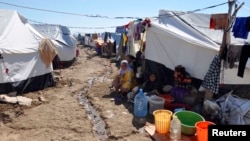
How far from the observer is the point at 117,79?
8.22m

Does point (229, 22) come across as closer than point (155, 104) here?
Yes

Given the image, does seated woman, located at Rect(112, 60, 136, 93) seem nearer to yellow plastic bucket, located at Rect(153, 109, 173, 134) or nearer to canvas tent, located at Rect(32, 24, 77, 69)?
yellow plastic bucket, located at Rect(153, 109, 173, 134)

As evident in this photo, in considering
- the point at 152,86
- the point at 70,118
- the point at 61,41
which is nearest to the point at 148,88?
the point at 152,86

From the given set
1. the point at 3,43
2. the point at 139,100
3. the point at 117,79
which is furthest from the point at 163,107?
the point at 3,43

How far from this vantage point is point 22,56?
8281mm

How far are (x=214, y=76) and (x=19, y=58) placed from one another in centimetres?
610

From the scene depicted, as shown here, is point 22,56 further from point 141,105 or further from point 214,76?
point 214,76

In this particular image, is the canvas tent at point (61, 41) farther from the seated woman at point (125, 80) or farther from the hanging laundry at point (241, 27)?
the hanging laundry at point (241, 27)

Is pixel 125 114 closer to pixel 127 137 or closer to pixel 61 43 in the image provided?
pixel 127 137

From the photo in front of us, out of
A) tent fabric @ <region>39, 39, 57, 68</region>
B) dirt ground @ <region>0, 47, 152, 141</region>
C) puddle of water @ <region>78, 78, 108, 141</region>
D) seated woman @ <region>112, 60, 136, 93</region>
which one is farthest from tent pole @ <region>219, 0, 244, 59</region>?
tent fabric @ <region>39, 39, 57, 68</region>

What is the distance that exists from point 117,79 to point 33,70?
303cm

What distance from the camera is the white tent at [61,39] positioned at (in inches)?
554

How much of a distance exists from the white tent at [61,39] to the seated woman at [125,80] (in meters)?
6.79

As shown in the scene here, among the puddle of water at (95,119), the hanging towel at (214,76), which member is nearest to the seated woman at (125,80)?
the puddle of water at (95,119)
